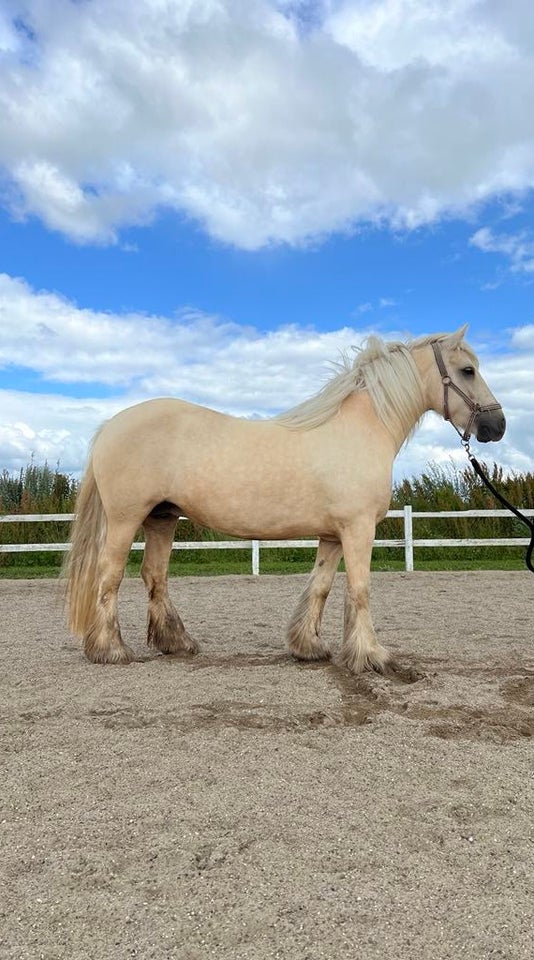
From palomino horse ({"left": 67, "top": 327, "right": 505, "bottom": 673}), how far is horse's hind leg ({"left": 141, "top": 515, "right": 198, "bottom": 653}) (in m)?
0.28

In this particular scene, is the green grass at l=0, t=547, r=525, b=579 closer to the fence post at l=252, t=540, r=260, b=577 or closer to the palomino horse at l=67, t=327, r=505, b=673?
the fence post at l=252, t=540, r=260, b=577

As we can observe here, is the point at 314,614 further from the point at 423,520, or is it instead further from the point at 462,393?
the point at 423,520

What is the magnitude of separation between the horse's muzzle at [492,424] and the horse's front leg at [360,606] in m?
1.08

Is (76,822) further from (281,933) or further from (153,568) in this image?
(153,568)

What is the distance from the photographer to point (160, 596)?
201 inches

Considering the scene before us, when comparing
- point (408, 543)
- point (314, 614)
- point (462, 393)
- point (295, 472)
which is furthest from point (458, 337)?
point (408, 543)

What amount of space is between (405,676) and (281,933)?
8.80 ft

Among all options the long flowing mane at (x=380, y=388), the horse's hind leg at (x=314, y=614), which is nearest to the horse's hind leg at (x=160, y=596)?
the horse's hind leg at (x=314, y=614)

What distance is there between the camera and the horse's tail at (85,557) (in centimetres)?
478

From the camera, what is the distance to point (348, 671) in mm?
4348

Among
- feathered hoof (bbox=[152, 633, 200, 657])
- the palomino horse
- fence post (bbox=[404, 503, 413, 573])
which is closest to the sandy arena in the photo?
feathered hoof (bbox=[152, 633, 200, 657])

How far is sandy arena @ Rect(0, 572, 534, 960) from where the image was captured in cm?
176

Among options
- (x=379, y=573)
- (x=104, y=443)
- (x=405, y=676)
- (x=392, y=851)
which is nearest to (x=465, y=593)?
(x=379, y=573)

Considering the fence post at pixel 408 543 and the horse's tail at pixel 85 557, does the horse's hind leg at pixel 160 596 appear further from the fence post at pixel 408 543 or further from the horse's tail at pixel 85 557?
Result: the fence post at pixel 408 543
